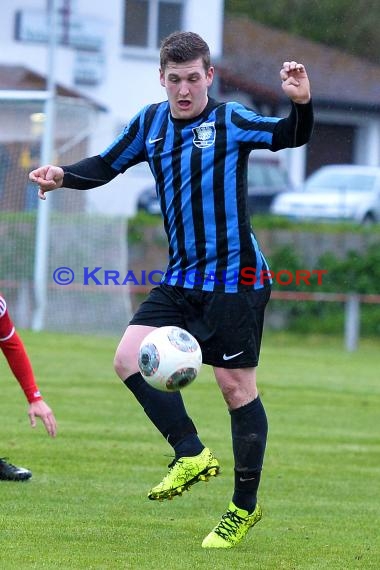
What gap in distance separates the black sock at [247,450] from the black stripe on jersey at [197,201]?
69cm

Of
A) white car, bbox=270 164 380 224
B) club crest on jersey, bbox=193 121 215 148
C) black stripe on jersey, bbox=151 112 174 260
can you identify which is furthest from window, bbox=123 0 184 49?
club crest on jersey, bbox=193 121 215 148

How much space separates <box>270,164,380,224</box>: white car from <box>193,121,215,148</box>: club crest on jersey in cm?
1745

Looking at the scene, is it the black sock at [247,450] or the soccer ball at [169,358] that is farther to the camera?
the black sock at [247,450]

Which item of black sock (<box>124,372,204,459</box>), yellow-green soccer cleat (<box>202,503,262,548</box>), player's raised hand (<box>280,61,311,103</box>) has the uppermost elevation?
player's raised hand (<box>280,61,311,103</box>)

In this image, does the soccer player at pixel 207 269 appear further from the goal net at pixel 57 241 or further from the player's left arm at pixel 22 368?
the goal net at pixel 57 241

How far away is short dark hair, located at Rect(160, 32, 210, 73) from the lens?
5.19 metres

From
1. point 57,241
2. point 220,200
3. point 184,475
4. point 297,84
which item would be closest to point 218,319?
point 220,200

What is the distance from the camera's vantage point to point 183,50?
519 cm

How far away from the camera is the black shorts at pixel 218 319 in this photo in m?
5.28

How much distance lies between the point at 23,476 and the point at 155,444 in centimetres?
196

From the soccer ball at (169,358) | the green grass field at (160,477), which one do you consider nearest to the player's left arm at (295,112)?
the soccer ball at (169,358)

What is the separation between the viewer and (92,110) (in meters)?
18.5

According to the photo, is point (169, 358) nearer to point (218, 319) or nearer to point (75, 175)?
point (218, 319)

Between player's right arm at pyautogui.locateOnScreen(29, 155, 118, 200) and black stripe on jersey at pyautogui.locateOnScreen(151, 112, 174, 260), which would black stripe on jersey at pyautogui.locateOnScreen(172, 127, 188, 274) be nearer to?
black stripe on jersey at pyautogui.locateOnScreen(151, 112, 174, 260)
